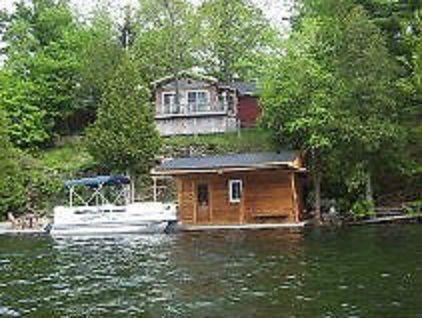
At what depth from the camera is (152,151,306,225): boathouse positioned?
36750 millimetres

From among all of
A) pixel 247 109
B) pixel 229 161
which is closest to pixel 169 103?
pixel 247 109

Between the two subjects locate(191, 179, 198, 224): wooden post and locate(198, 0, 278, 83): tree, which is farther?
locate(198, 0, 278, 83): tree

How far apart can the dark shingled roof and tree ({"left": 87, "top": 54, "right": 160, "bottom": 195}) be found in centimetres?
657

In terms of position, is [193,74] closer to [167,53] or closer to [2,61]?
[167,53]

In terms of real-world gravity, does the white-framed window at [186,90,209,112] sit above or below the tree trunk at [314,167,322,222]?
above

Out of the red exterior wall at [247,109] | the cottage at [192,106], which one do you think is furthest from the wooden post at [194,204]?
the red exterior wall at [247,109]

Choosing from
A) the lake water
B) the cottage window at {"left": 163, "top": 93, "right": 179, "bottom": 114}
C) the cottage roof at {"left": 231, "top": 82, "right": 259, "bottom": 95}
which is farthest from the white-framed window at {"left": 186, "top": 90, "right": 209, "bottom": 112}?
the lake water

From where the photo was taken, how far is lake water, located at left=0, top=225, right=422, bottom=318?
14469 mm

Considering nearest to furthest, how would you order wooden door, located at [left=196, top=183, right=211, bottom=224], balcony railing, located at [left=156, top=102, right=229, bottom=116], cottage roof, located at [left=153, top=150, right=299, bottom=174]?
1. cottage roof, located at [left=153, top=150, right=299, bottom=174]
2. wooden door, located at [left=196, top=183, right=211, bottom=224]
3. balcony railing, located at [left=156, top=102, right=229, bottom=116]

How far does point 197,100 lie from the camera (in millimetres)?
56125

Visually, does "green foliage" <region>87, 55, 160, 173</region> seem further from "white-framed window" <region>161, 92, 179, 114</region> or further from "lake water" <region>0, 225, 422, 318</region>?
"lake water" <region>0, 225, 422, 318</region>

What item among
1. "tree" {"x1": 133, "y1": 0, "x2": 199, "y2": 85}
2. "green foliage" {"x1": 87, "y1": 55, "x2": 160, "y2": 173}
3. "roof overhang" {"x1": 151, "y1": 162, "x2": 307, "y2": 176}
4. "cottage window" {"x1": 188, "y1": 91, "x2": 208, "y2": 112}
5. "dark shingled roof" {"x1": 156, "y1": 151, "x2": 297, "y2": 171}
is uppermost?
"tree" {"x1": 133, "y1": 0, "x2": 199, "y2": 85}

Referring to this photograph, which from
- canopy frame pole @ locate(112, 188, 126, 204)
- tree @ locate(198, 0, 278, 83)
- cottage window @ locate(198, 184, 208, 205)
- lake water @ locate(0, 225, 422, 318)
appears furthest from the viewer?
tree @ locate(198, 0, 278, 83)

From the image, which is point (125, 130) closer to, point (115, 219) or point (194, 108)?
point (115, 219)
